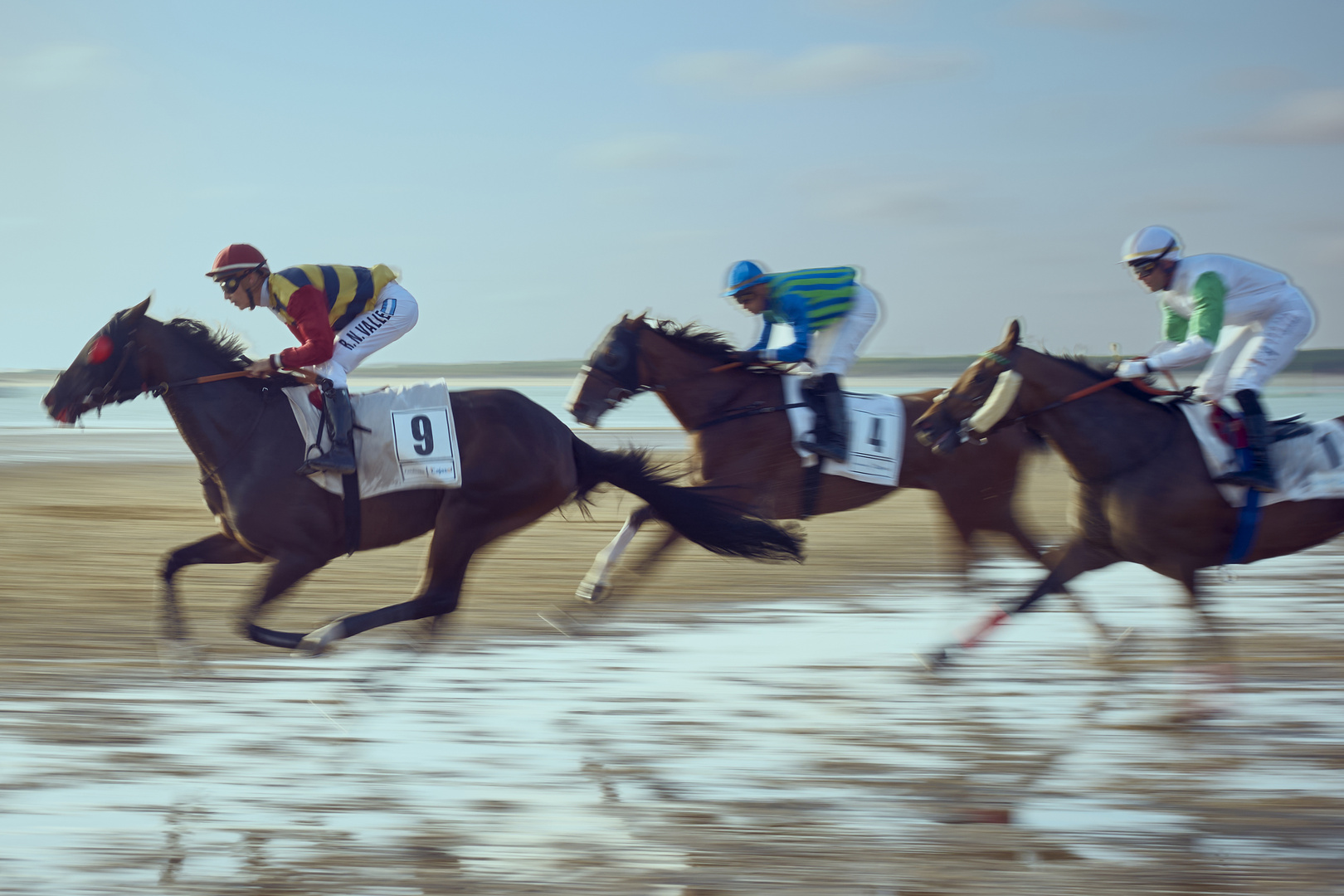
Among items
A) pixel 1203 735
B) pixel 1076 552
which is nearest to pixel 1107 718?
pixel 1203 735

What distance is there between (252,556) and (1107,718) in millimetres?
3521

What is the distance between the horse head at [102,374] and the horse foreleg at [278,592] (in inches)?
41.6

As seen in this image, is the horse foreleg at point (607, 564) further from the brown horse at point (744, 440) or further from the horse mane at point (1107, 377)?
the horse mane at point (1107, 377)

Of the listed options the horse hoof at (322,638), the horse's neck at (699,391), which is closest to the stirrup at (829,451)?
the horse's neck at (699,391)

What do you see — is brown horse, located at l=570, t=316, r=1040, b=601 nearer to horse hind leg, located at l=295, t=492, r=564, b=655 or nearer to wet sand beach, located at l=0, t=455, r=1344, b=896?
wet sand beach, located at l=0, t=455, r=1344, b=896

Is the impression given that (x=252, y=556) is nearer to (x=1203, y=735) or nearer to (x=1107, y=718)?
(x=1107, y=718)

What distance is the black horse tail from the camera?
17.0 ft

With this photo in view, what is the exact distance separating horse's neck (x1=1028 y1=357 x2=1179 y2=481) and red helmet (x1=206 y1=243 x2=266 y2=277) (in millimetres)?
3481

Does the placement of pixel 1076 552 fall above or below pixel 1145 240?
below

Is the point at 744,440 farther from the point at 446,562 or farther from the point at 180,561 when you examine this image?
the point at 180,561

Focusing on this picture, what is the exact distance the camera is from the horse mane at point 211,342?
514cm

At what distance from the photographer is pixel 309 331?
4922 mm

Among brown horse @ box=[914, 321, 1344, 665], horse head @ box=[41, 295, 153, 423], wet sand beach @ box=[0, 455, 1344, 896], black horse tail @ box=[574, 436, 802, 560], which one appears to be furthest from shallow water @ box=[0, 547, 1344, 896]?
horse head @ box=[41, 295, 153, 423]

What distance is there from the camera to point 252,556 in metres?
4.92
